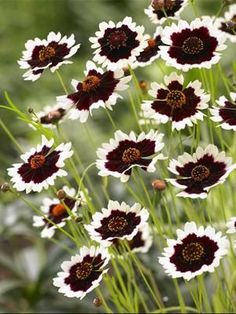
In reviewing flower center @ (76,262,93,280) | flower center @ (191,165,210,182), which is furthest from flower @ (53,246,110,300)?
flower center @ (191,165,210,182)

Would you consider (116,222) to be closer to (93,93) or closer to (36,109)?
(93,93)

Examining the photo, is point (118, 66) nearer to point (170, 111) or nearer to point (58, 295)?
point (170, 111)

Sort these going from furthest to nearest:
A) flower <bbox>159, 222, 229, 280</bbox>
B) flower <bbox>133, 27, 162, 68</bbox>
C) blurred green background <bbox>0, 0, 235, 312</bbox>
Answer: blurred green background <bbox>0, 0, 235, 312</bbox> < flower <bbox>133, 27, 162, 68</bbox> < flower <bbox>159, 222, 229, 280</bbox>

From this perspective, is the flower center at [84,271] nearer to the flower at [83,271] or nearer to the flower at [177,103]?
the flower at [83,271]

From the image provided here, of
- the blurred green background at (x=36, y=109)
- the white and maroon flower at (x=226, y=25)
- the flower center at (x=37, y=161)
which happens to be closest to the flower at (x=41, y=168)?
the flower center at (x=37, y=161)

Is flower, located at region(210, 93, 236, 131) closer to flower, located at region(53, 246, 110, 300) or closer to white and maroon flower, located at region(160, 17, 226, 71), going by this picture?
white and maroon flower, located at region(160, 17, 226, 71)
